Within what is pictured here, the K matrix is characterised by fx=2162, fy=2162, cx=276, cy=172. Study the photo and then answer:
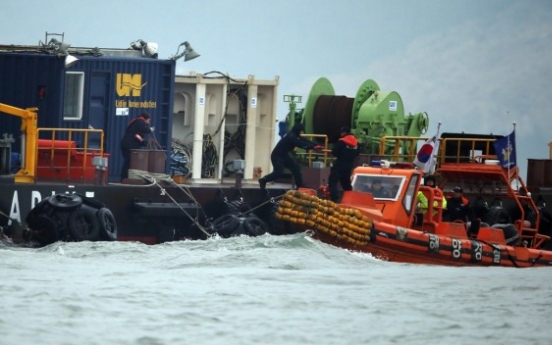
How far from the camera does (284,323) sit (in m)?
24.9

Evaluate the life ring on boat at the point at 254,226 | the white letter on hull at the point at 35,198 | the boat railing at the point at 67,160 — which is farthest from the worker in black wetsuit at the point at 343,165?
the white letter on hull at the point at 35,198

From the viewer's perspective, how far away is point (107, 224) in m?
30.1

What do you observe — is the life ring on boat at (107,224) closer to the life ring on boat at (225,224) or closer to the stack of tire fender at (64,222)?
the stack of tire fender at (64,222)

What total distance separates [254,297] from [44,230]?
443 cm

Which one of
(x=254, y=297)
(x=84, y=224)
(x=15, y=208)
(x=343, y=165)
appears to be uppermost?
(x=343, y=165)

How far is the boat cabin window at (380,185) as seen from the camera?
31344 millimetres

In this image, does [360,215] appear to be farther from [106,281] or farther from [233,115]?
[233,115]

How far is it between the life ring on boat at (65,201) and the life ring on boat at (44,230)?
0.71 ft

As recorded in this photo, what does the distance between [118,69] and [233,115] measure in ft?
14.8

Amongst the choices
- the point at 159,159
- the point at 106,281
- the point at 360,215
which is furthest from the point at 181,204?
the point at 106,281

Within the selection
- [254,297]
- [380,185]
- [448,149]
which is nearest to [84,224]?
[254,297]

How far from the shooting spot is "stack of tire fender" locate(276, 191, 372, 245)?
98.9ft

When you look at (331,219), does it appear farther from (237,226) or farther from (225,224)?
(225,224)

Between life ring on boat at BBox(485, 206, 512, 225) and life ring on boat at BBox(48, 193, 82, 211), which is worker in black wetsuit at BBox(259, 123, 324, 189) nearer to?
life ring on boat at BBox(485, 206, 512, 225)
